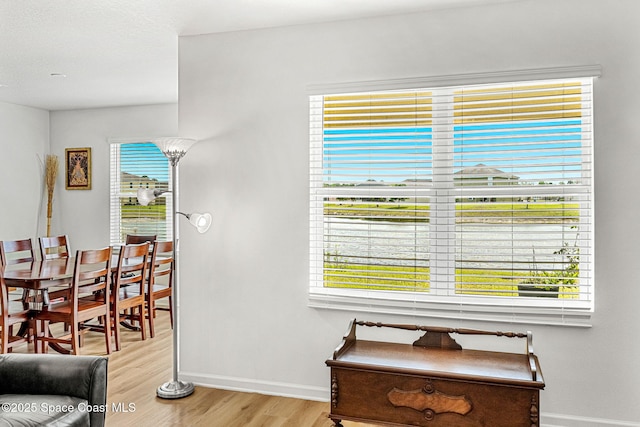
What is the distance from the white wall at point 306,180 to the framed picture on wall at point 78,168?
11.6ft

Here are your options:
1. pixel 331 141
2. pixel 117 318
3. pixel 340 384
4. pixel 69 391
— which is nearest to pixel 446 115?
pixel 331 141

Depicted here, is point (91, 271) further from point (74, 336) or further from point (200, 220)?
point (200, 220)

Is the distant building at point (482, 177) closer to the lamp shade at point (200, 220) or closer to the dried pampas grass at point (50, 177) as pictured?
the lamp shade at point (200, 220)

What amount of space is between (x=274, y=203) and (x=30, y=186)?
15.1 ft

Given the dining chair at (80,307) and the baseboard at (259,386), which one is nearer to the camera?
the baseboard at (259,386)

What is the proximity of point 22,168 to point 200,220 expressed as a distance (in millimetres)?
4319

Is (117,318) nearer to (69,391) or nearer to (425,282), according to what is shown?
(69,391)

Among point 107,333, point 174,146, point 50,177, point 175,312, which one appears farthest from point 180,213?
point 50,177

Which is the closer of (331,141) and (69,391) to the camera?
(69,391)

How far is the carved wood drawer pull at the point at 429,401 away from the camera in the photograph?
2285 mm

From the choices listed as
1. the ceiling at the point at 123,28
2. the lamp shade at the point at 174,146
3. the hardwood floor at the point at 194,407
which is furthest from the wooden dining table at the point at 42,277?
the ceiling at the point at 123,28

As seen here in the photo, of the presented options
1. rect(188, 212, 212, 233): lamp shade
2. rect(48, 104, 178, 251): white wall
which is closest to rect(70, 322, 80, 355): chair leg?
rect(188, 212, 212, 233): lamp shade

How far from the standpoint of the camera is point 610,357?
2791mm

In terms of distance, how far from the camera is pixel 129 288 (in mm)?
5004
